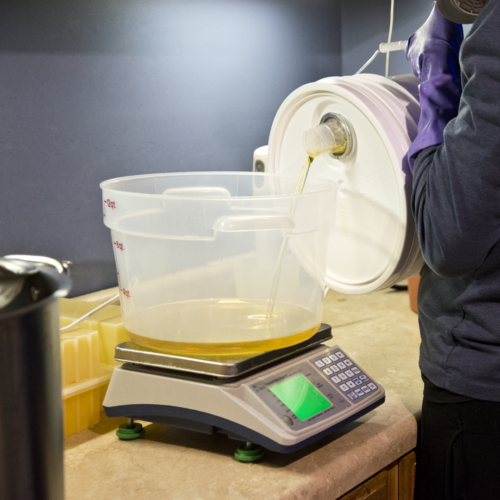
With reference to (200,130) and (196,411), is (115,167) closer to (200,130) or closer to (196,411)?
(200,130)

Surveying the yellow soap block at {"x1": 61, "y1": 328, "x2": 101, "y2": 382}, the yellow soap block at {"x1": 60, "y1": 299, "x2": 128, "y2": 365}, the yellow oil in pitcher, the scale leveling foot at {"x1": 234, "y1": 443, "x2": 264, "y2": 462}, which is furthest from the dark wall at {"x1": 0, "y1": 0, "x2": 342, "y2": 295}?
the scale leveling foot at {"x1": 234, "y1": 443, "x2": 264, "y2": 462}

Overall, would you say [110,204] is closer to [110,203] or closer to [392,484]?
[110,203]

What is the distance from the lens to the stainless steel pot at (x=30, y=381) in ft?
1.45

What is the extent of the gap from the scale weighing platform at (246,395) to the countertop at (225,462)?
0.11 feet

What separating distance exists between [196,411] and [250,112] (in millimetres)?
1105

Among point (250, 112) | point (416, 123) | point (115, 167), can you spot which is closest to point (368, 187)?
point (416, 123)

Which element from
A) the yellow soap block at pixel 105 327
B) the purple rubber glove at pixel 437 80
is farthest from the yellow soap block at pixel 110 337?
the purple rubber glove at pixel 437 80

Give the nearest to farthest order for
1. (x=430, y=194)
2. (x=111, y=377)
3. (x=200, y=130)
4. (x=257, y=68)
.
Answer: (x=430, y=194), (x=111, y=377), (x=200, y=130), (x=257, y=68)

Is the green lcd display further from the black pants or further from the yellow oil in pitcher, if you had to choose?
the black pants

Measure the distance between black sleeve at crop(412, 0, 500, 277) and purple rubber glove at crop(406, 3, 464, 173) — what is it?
0.03 meters

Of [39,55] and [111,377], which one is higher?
[39,55]

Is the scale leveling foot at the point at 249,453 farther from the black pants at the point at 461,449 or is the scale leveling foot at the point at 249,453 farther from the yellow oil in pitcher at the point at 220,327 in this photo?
the black pants at the point at 461,449

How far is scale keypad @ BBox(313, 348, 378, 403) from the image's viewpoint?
871mm

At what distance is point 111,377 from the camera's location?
0.89 meters
